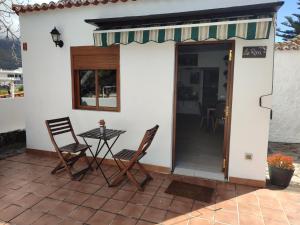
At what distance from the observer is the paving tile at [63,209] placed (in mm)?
4082

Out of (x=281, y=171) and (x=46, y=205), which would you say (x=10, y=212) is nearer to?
(x=46, y=205)

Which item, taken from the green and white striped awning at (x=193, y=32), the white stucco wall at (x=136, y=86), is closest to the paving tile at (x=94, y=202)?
the white stucco wall at (x=136, y=86)

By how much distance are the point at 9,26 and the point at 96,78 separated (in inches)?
223

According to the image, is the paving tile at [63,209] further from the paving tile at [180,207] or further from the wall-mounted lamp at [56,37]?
the wall-mounted lamp at [56,37]

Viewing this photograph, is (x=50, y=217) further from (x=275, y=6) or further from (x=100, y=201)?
(x=275, y=6)

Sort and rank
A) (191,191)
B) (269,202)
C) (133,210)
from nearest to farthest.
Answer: (133,210) < (269,202) < (191,191)

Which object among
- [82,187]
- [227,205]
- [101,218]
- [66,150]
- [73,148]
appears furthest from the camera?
[73,148]

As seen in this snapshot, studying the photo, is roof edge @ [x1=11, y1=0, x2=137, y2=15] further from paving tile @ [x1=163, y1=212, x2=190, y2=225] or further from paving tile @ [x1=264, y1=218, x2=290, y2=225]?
paving tile @ [x1=264, y1=218, x2=290, y2=225]

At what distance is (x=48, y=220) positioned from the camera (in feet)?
12.8

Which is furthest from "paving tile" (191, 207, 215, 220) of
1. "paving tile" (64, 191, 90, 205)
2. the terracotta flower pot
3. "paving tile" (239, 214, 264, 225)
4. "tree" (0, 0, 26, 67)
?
"tree" (0, 0, 26, 67)

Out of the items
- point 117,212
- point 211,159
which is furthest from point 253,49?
point 117,212

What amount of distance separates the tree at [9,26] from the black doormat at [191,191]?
7616mm

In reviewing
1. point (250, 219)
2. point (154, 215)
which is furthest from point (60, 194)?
point (250, 219)

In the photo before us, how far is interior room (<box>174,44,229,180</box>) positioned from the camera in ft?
20.9
